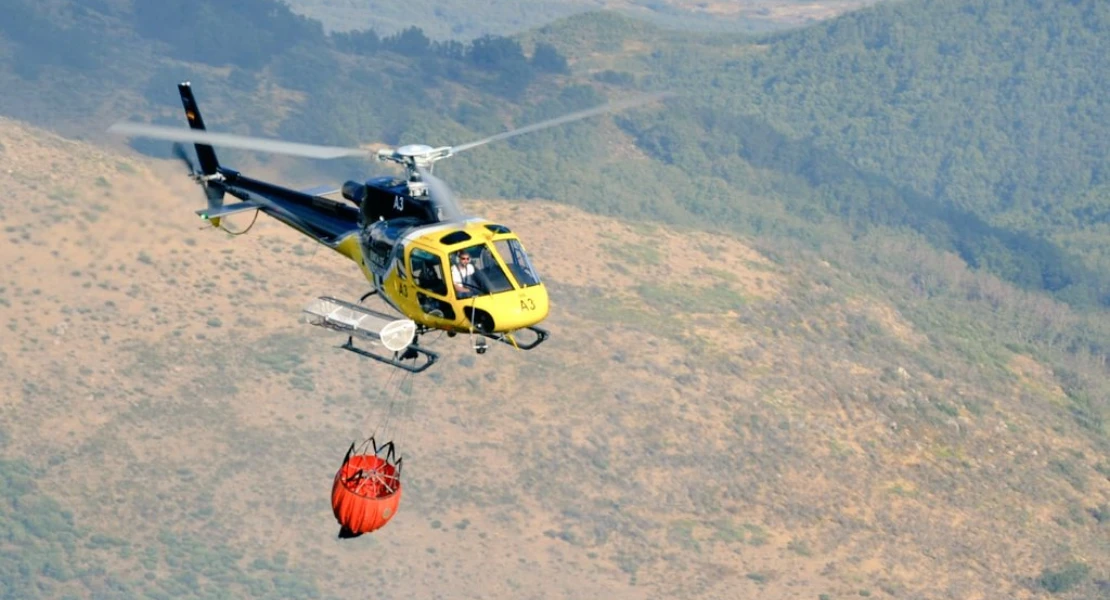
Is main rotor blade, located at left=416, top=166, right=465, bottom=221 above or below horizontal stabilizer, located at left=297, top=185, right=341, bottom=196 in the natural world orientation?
above

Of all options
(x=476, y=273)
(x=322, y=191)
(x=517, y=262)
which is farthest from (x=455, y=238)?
(x=322, y=191)

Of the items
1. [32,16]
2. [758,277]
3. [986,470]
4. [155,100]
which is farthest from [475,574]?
[32,16]

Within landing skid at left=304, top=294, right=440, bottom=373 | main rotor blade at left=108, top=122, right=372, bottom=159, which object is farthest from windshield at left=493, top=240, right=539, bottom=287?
main rotor blade at left=108, top=122, right=372, bottom=159

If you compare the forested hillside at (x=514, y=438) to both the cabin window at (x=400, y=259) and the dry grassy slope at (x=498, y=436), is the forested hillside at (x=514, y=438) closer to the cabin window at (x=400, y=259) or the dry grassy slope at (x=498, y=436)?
the dry grassy slope at (x=498, y=436)

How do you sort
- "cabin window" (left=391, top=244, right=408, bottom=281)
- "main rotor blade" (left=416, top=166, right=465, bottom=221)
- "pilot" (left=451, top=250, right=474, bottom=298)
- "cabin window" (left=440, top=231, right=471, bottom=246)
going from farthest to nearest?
"main rotor blade" (left=416, top=166, right=465, bottom=221)
"cabin window" (left=391, top=244, right=408, bottom=281)
"cabin window" (left=440, top=231, right=471, bottom=246)
"pilot" (left=451, top=250, right=474, bottom=298)

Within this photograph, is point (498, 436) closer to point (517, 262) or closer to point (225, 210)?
point (225, 210)

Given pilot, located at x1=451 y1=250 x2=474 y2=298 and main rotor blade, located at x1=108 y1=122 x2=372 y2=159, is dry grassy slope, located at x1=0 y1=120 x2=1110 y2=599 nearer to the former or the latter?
pilot, located at x1=451 y1=250 x2=474 y2=298

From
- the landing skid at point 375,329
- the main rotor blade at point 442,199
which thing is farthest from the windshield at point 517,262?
the landing skid at point 375,329
